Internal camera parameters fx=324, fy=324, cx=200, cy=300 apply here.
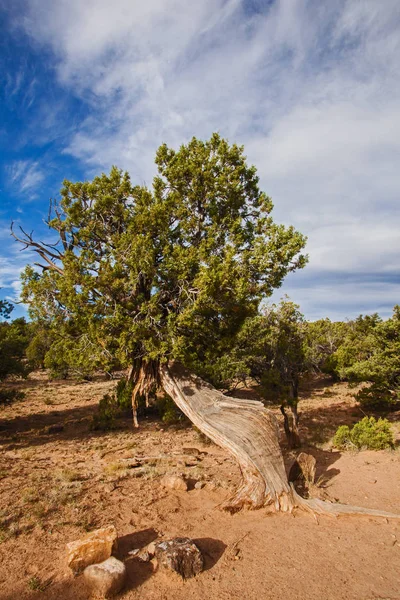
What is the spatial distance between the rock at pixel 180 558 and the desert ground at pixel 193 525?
0.45 feet

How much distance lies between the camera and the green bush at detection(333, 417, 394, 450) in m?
14.8

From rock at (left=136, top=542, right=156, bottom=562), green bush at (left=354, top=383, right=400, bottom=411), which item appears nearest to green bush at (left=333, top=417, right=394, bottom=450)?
green bush at (left=354, top=383, right=400, bottom=411)

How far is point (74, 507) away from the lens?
8.45 m

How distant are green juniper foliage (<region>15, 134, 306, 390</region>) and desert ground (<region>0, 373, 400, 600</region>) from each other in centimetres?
385

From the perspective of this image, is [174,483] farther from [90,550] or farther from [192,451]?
[192,451]

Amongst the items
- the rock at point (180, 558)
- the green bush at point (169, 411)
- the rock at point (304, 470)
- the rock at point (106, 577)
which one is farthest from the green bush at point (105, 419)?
the rock at point (106, 577)

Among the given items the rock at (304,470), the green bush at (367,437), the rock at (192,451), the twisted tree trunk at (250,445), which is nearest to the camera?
the twisted tree trunk at (250,445)

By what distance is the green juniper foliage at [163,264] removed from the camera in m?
9.07

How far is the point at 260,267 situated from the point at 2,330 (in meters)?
17.5

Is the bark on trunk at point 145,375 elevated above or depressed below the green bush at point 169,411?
above

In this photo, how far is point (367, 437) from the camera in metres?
15.0

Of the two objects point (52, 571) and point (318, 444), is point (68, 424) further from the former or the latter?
point (52, 571)

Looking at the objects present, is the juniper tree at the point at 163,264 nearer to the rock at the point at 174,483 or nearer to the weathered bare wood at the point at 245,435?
the weathered bare wood at the point at 245,435

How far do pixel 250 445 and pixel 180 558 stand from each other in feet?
11.7
